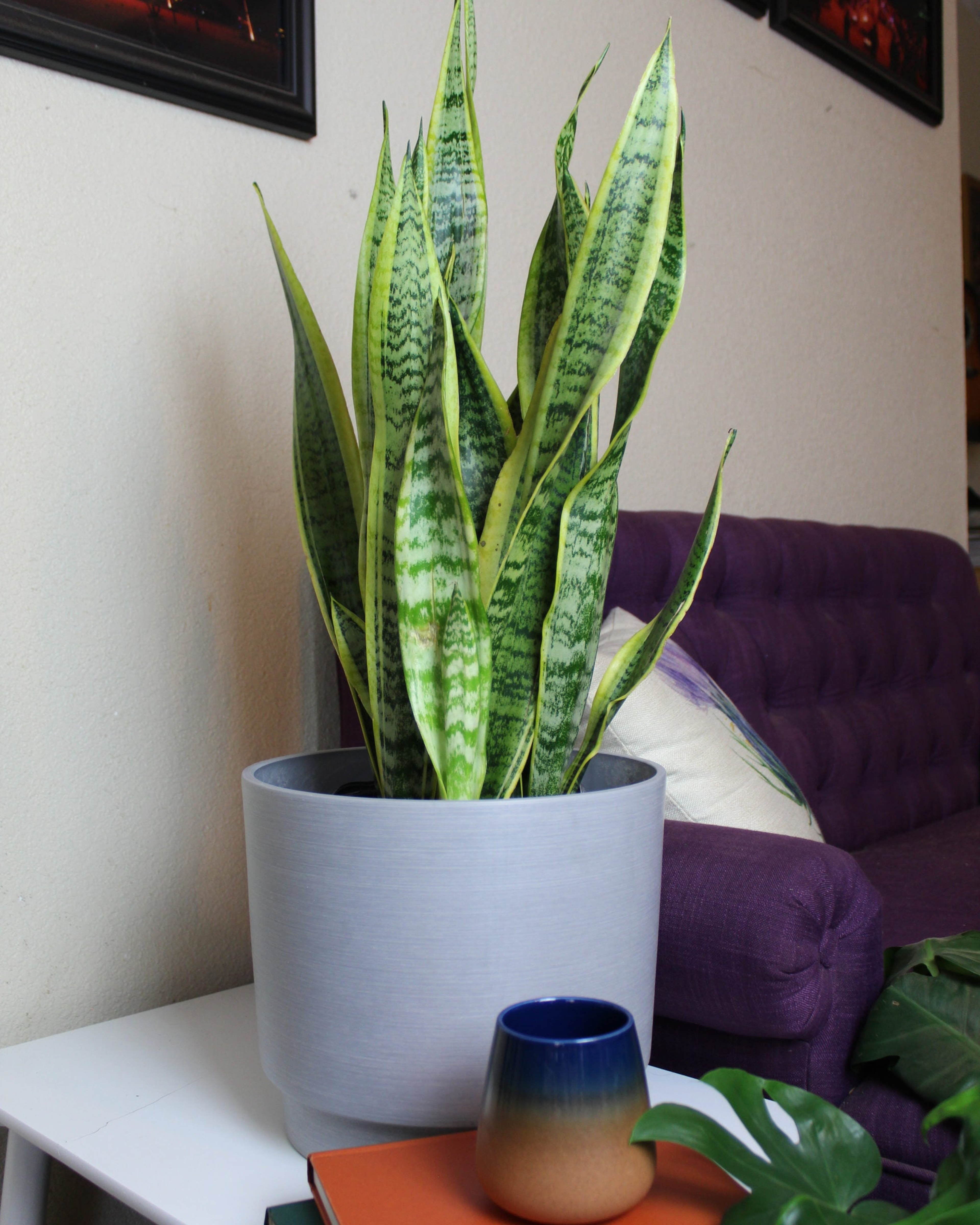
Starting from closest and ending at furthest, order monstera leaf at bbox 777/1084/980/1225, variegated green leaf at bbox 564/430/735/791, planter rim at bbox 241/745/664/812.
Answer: monstera leaf at bbox 777/1084/980/1225 < planter rim at bbox 241/745/664/812 < variegated green leaf at bbox 564/430/735/791

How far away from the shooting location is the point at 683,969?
781mm

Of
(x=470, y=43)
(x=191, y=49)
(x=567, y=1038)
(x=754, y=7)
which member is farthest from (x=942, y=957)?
(x=754, y=7)

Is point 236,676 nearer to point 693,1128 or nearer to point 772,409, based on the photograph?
point 693,1128


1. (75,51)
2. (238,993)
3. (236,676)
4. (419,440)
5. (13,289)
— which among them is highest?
(75,51)

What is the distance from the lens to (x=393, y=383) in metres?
0.64

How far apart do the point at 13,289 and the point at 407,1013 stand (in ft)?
2.24

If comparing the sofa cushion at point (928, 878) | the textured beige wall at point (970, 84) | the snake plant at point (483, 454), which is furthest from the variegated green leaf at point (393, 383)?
the textured beige wall at point (970, 84)

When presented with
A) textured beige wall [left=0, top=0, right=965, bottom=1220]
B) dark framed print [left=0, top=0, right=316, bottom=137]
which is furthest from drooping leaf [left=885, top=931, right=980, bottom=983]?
dark framed print [left=0, top=0, right=316, bottom=137]

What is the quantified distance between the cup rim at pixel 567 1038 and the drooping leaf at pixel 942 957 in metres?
0.34

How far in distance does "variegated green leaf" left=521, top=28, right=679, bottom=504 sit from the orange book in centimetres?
38

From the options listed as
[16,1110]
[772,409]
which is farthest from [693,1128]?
[772,409]

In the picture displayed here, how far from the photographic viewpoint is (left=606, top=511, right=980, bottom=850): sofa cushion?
55.8 inches

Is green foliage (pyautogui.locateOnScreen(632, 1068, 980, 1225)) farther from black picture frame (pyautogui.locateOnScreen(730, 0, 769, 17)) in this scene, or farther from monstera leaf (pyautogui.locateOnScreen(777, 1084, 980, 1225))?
black picture frame (pyautogui.locateOnScreen(730, 0, 769, 17))

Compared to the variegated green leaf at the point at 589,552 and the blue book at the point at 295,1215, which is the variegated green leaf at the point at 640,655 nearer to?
the variegated green leaf at the point at 589,552
